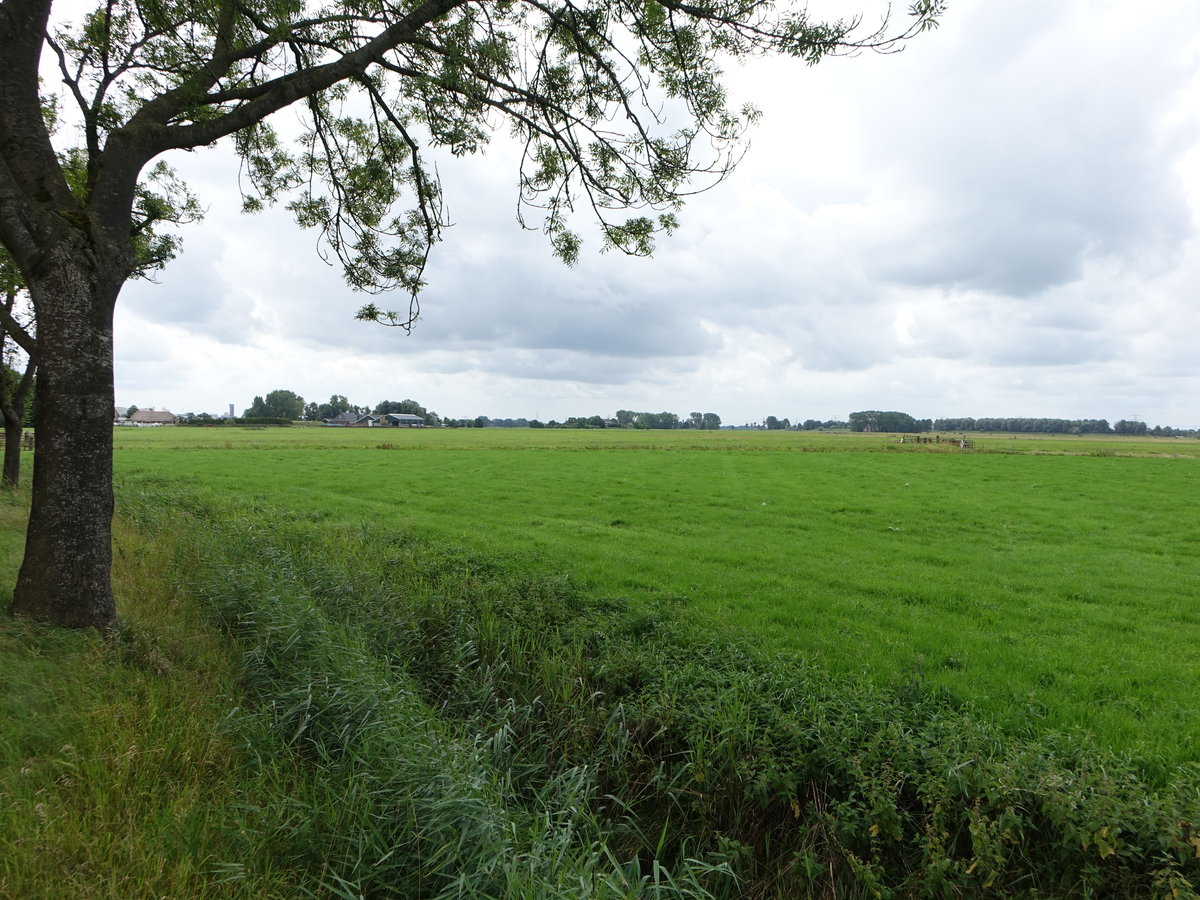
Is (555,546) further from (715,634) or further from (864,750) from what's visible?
(864,750)

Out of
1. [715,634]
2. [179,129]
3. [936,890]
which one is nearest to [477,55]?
[179,129]

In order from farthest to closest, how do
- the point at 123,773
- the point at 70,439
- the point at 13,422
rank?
the point at 13,422 < the point at 70,439 < the point at 123,773

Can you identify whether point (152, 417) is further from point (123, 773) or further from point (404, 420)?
point (123, 773)

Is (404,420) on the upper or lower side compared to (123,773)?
upper

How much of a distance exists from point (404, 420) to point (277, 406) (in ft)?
111

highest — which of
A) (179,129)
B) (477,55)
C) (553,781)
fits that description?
(477,55)

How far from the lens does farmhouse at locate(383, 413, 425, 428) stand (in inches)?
5950

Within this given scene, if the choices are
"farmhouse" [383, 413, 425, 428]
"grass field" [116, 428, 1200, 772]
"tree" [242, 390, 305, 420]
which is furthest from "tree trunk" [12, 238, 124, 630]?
"tree" [242, 390, 305, 420]

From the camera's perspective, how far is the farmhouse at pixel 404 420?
151 meters

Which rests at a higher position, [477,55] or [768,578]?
[477,55]

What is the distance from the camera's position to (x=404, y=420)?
511 feet

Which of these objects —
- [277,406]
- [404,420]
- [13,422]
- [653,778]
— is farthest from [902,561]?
[277,406]

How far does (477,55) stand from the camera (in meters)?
7.60

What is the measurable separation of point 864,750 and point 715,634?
2.59 m
